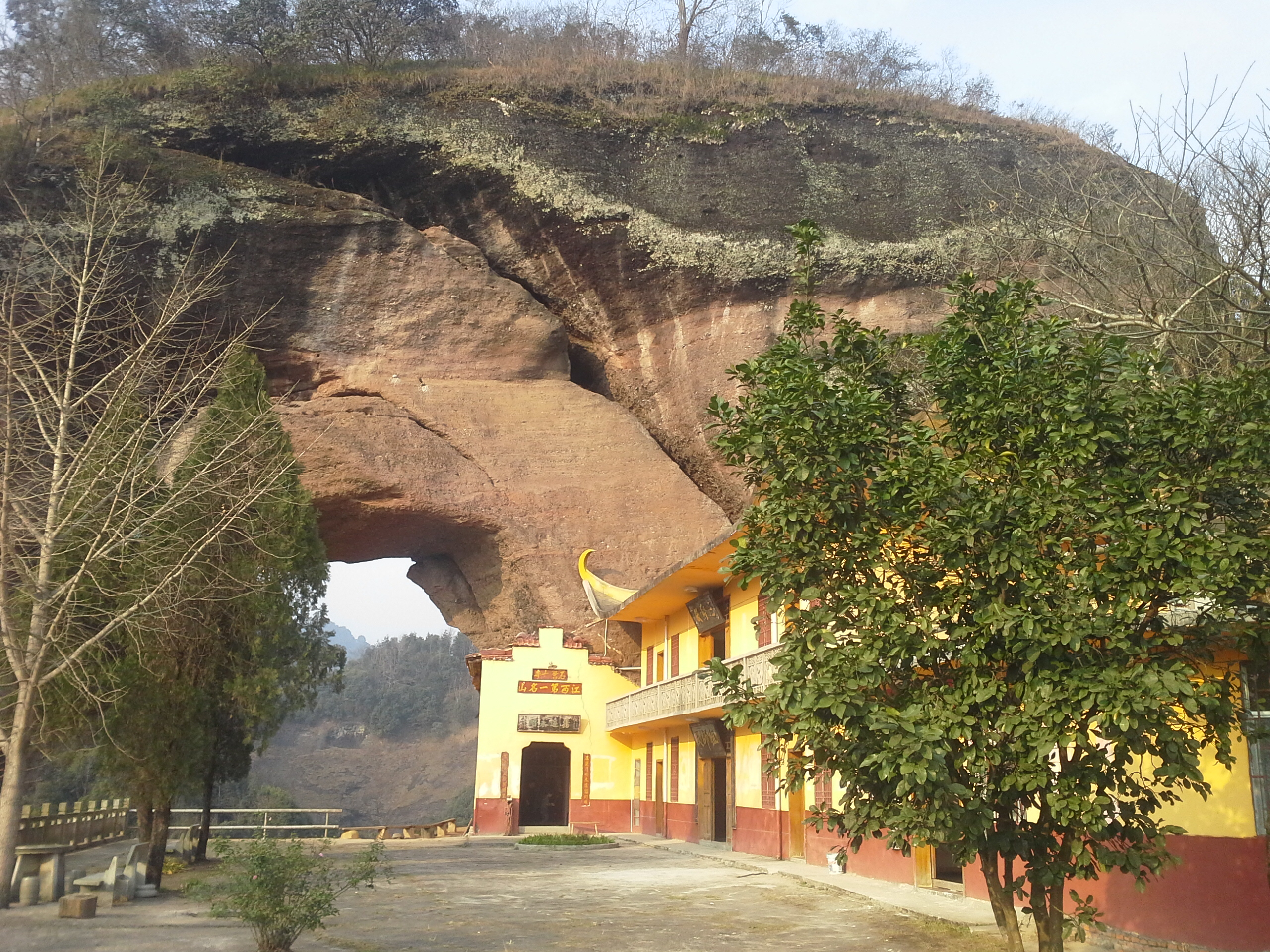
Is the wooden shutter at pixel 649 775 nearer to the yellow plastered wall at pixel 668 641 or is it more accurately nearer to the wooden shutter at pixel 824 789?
the yellow plastered wall at pixel 668 641

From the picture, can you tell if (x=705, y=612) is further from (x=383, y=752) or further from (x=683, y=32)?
(x=383, y=752)

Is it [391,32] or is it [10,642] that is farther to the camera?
[391,32]

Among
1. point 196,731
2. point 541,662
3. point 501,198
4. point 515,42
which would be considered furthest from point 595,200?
point 196,731

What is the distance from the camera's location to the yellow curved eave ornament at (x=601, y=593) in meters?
26.8

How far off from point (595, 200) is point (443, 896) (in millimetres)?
20358

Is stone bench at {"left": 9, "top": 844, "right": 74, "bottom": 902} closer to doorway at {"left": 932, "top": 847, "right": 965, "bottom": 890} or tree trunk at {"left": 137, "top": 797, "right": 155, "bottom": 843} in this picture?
tree trunk at {"left": 137, "top": 797, "right": 155, "bottom": 843}

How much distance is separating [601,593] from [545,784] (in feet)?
31.3

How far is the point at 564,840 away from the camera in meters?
22.9

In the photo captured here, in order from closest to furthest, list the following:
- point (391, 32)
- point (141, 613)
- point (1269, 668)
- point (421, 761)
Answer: point (1269, 668), point (141, 613), point (391, 32), point (421, 761)

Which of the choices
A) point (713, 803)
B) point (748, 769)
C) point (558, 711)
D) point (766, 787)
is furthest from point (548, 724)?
point (766, 787)

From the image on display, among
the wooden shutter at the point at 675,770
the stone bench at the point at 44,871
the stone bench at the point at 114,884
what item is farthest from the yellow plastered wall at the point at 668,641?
the stone bench at the point at 44,871

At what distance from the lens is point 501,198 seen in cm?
2931

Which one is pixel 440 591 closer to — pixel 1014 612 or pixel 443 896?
pixel 443 896

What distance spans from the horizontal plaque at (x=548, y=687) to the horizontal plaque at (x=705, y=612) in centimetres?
574
